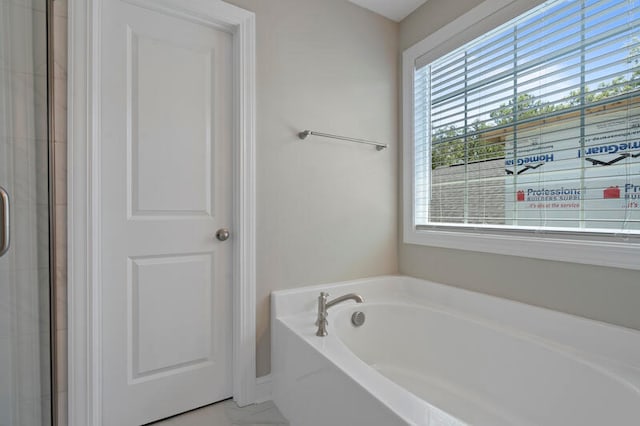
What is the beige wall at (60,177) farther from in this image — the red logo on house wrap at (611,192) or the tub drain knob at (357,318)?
the red logo on house wrap at (611,192)

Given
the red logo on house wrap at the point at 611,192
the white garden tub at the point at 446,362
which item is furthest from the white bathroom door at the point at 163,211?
the red logo on house wrap at the point at 611,192

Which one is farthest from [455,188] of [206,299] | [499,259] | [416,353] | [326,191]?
[206,299]

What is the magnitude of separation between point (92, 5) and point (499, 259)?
221 centimetres

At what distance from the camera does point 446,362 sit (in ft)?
5.49

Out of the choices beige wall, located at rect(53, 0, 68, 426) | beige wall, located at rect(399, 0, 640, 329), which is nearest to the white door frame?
beige wall, located at rect(53, 0, 68, 426)

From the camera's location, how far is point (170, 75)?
1.54m

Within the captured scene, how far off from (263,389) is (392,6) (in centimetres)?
246

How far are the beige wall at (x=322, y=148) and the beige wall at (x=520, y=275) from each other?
20 centimetres

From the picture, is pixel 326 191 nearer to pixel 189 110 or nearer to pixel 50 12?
pixel 189 110

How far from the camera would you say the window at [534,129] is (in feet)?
4.17

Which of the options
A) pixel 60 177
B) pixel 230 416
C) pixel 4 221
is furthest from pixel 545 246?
pixel 60 177

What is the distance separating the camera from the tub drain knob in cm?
181

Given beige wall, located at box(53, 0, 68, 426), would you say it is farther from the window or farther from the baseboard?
the window

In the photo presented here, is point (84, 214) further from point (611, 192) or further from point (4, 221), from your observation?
point (611, 192)
